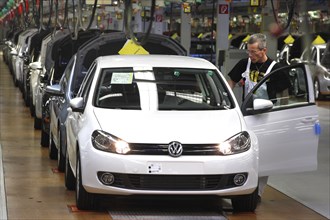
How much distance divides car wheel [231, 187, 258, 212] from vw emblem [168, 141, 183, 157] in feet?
3.08

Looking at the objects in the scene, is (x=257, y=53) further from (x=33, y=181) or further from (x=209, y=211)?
(x=33, y=181)

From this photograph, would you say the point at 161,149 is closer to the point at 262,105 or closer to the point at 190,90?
the point at 190,90

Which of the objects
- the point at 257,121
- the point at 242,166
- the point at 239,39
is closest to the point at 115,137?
the point at 242,166

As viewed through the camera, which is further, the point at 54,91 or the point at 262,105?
the point at 54,91

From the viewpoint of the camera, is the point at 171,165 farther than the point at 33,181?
No

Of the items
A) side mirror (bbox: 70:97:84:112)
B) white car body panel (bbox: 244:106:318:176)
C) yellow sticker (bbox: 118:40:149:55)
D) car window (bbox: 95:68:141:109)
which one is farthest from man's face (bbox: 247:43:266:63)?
yellow sticker (bbox: 118:40:149:55)

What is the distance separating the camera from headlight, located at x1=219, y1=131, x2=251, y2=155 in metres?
7.92

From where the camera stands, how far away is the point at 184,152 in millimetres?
7797

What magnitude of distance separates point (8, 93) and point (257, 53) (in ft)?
60.9

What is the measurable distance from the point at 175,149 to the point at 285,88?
1.96 metres

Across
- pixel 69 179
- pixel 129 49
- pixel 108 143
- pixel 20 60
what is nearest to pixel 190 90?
pixel 108 143

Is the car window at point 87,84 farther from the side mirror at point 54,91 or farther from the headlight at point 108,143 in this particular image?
the side mirror at point 54,91

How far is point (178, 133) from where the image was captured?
7906 millimetres

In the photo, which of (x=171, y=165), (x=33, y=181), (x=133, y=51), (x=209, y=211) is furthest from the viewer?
(x=133, y=51)
